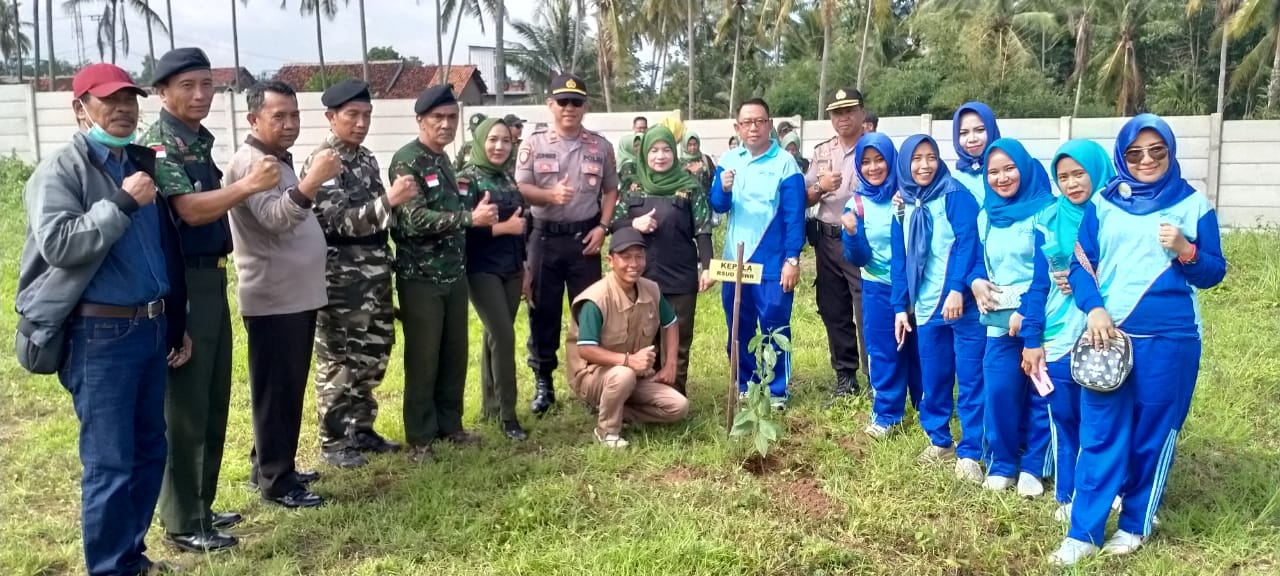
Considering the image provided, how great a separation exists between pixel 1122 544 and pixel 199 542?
3.45 meters

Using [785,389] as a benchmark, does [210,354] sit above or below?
above

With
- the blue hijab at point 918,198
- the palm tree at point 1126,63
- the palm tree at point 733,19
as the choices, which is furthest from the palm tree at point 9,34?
the blue hijab at point 918,198

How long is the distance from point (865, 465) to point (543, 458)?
5.03 feet

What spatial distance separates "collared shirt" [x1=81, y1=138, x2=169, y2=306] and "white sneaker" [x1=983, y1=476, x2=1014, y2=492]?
333cm

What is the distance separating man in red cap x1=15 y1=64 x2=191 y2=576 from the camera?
280 cm

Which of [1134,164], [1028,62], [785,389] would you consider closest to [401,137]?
[785,389]

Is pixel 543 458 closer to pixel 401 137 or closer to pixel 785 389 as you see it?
pixel 785 389

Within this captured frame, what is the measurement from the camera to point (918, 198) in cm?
416

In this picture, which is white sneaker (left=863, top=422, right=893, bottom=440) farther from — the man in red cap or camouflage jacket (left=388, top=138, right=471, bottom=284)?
the man in red cap

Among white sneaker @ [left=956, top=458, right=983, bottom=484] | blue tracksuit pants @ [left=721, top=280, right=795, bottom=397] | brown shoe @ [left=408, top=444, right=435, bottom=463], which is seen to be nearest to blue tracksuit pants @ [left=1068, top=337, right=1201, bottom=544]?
white sneaker @ [left=956, top=458, right=983, bottom=484]

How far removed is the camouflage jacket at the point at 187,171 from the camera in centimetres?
320

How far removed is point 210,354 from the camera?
3.46 m

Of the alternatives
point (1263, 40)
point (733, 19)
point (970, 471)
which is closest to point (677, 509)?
point (970, 471)

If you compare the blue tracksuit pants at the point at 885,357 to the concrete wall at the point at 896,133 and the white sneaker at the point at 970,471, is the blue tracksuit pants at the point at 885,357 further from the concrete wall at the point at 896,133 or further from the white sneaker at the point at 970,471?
the concrete wall at the point at 896,133
